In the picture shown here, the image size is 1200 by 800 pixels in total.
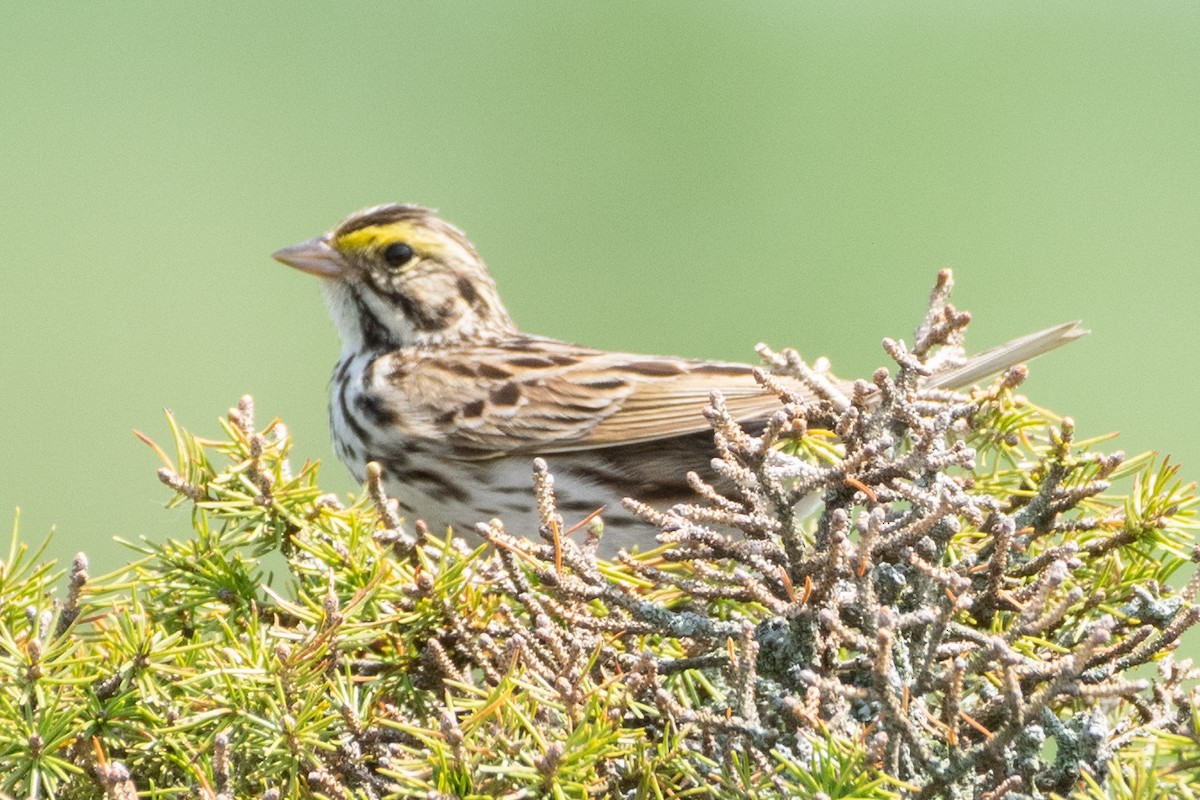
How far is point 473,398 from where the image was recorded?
412cm

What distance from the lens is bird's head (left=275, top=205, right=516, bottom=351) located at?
469 centimetres

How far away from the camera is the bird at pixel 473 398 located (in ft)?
12.6

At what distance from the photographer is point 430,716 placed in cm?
172

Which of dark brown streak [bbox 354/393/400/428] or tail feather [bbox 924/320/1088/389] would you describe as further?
dark brown streak [bbox 354/393/400/428]

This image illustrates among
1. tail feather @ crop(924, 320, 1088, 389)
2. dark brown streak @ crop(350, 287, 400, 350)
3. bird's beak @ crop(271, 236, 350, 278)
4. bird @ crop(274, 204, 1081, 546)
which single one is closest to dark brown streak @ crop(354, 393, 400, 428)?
bird @ crop(274, 204, 1081, 546)

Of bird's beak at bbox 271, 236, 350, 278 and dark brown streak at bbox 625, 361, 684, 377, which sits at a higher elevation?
bird's beak at bbox 271, 236, 350, 278

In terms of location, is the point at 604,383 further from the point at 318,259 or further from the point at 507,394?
the point at 318,259

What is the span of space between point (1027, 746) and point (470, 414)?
108 inches

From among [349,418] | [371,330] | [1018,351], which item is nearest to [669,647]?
[1018,351]

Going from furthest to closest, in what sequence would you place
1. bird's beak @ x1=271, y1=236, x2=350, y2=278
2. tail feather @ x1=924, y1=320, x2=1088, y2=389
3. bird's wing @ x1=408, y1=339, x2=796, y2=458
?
1. bird's beak @ x1=271, y1=236, x2=350, y2=278
2. bird's wing @ x1=408, y1=339, x2=796, y2=458
3. tail feather @ x1=924, y1=320, x2=1088, y2=389

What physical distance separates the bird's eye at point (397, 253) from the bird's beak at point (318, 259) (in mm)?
142

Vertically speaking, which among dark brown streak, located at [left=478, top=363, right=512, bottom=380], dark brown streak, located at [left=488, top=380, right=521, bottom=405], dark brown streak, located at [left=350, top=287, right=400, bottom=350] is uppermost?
dark brown streak, located at [left=350, top=287, right=400, bottom=350]

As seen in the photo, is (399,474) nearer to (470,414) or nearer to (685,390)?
(470,414)

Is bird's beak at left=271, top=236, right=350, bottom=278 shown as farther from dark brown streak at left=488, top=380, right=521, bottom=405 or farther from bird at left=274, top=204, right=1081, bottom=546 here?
dark brown streak at left=488, top=380, right=521, bottom=405
